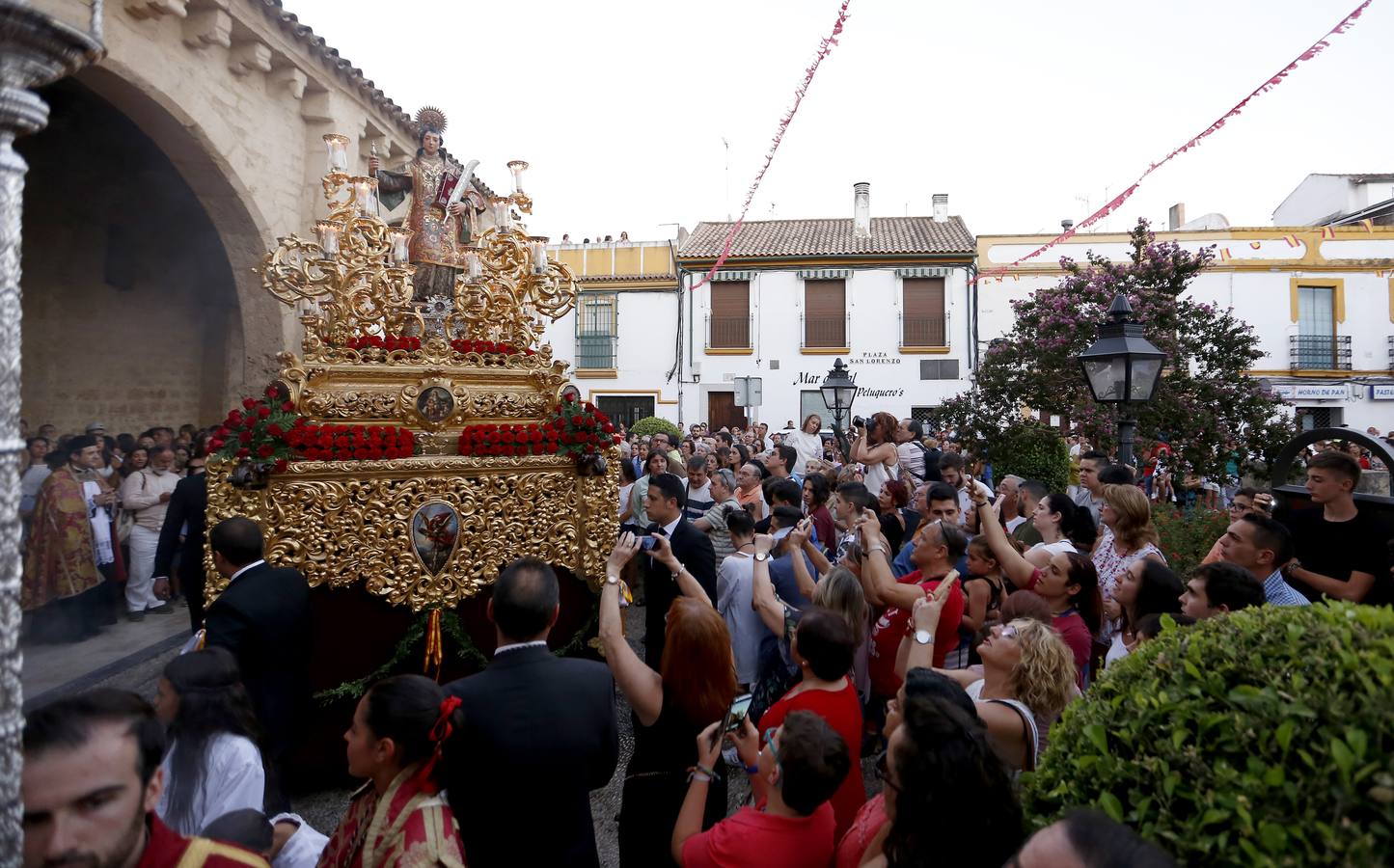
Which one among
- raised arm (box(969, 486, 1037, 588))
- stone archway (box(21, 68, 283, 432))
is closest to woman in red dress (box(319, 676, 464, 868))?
raised arm (box(969, 486, 1037, 588))

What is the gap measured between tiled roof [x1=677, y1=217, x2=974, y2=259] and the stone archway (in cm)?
1481

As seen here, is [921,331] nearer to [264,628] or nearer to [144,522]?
[144,522]

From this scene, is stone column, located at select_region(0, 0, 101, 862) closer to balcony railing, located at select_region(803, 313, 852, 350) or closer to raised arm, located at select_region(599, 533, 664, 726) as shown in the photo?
raised arm, located at select_region(599, 533, 664, 726)

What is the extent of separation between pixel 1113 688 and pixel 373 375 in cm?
469

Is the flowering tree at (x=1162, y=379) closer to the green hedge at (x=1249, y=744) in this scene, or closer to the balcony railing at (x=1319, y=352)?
the green hedge at (x=1249, y=744)

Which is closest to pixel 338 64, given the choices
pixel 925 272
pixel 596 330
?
pixel 596 330

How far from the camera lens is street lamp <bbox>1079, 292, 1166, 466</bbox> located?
209 inches

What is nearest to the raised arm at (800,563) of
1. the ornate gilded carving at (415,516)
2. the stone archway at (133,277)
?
the ornate gilded carving at (415,516)

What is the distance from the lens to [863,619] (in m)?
3.84

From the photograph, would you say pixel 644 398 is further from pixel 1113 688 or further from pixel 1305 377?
pixel 1113 688

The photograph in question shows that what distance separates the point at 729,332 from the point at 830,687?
71.3 ft

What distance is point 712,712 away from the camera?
2906mm

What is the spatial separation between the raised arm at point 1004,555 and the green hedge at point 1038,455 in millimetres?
6014

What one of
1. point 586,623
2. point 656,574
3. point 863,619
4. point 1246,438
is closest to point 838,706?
point 863,619
